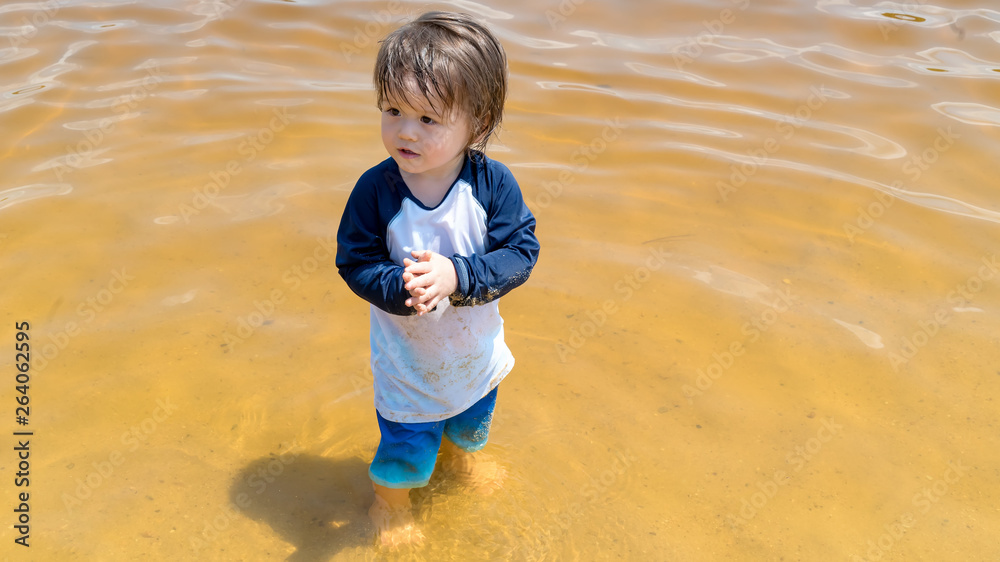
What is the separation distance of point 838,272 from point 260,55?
174 inches

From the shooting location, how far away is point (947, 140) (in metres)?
5.29

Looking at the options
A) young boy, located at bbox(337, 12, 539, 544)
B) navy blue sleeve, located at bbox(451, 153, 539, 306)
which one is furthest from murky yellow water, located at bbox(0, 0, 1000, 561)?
navy blue sleeve, located at bbox(451, 153, 539, 306)

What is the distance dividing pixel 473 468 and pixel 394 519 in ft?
1.24

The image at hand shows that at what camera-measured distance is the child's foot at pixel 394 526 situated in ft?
9.19

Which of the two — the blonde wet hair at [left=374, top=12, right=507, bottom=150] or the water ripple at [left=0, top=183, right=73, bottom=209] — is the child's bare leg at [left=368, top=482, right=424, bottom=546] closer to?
the blonde wet hair at [left=374, top=12, right=507, bottom=150]

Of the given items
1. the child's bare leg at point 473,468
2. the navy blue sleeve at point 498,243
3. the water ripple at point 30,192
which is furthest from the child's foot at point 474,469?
the water ripple at point 30,192

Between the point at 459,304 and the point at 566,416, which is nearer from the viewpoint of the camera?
the point at 459,304

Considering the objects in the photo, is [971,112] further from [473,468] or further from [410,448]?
[410,448]

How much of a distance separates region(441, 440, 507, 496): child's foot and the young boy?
1.10 feet

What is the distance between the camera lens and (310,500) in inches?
117

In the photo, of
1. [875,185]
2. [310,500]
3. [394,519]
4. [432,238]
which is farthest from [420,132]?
[875,185]

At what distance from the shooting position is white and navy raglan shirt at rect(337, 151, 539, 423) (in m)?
2.30

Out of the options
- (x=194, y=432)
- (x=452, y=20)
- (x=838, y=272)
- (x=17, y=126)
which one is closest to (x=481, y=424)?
(x=194, y=432)

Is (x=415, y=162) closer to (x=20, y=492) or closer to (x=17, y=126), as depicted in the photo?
(x=20, y=492)
